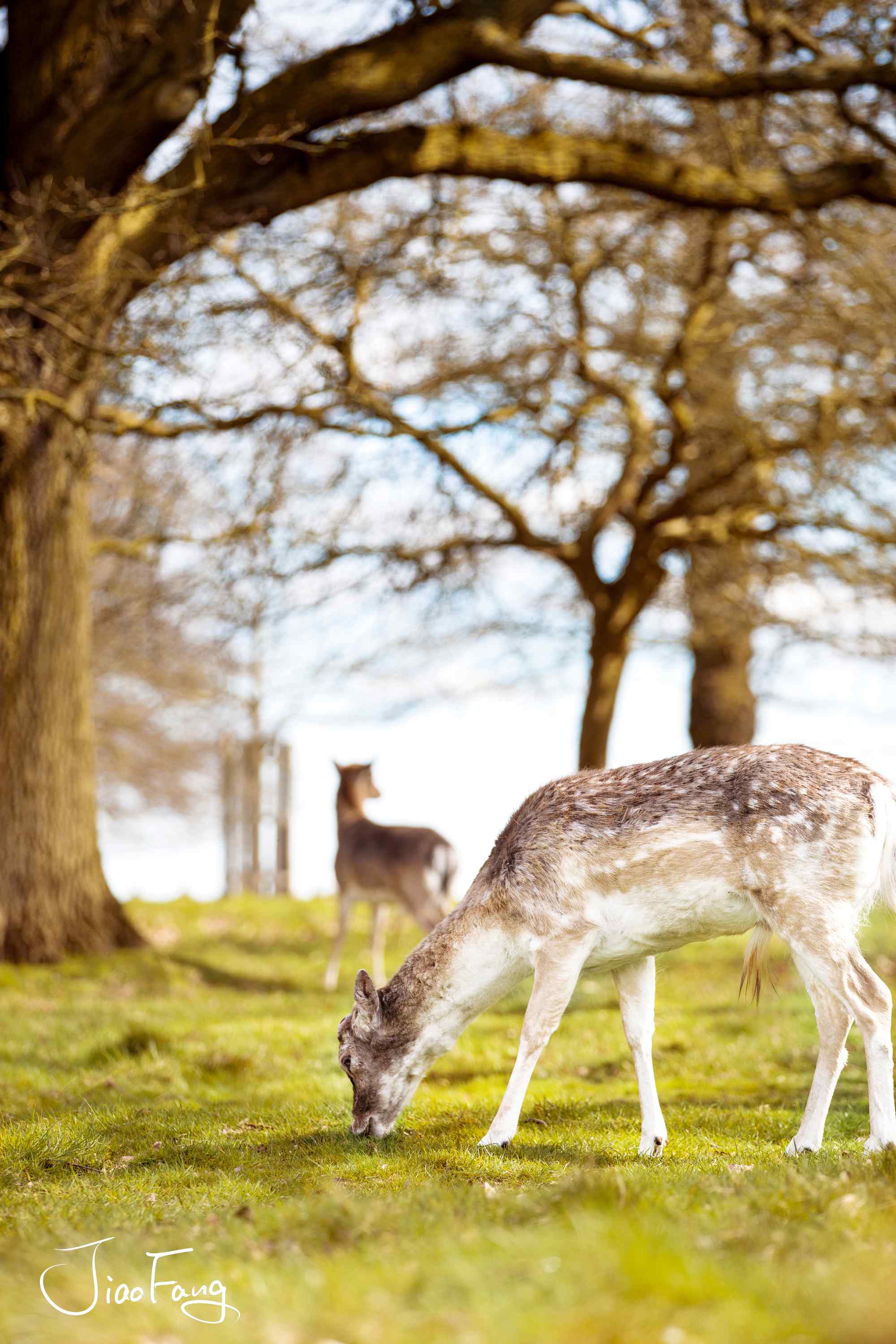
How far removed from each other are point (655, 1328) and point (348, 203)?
13261 millimetres

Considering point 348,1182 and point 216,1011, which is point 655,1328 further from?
point 216,1011

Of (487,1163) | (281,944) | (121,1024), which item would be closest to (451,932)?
(487,1163)

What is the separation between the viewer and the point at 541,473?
15.8m

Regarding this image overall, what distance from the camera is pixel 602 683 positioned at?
53.7 ft

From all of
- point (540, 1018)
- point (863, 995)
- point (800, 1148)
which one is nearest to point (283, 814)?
point (540, 1018)

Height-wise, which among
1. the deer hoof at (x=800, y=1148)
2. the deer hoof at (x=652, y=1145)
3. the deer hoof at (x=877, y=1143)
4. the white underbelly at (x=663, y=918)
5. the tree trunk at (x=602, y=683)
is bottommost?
the deer hoof at (x=652, y=1145)

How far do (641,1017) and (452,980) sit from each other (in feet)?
3.05

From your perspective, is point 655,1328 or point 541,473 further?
point 541,473

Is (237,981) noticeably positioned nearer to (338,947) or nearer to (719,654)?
(338,947)

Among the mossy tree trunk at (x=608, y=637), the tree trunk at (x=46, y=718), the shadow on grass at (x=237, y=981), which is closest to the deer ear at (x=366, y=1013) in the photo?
the shadow on grass at (x=237, y=981)

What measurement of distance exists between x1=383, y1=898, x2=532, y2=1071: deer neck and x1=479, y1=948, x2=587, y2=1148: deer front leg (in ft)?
0.83

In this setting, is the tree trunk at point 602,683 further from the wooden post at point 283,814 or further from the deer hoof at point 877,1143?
the deer hoof at point 877,1143

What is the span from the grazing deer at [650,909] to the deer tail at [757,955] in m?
0.01

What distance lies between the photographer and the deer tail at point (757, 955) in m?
5.64
